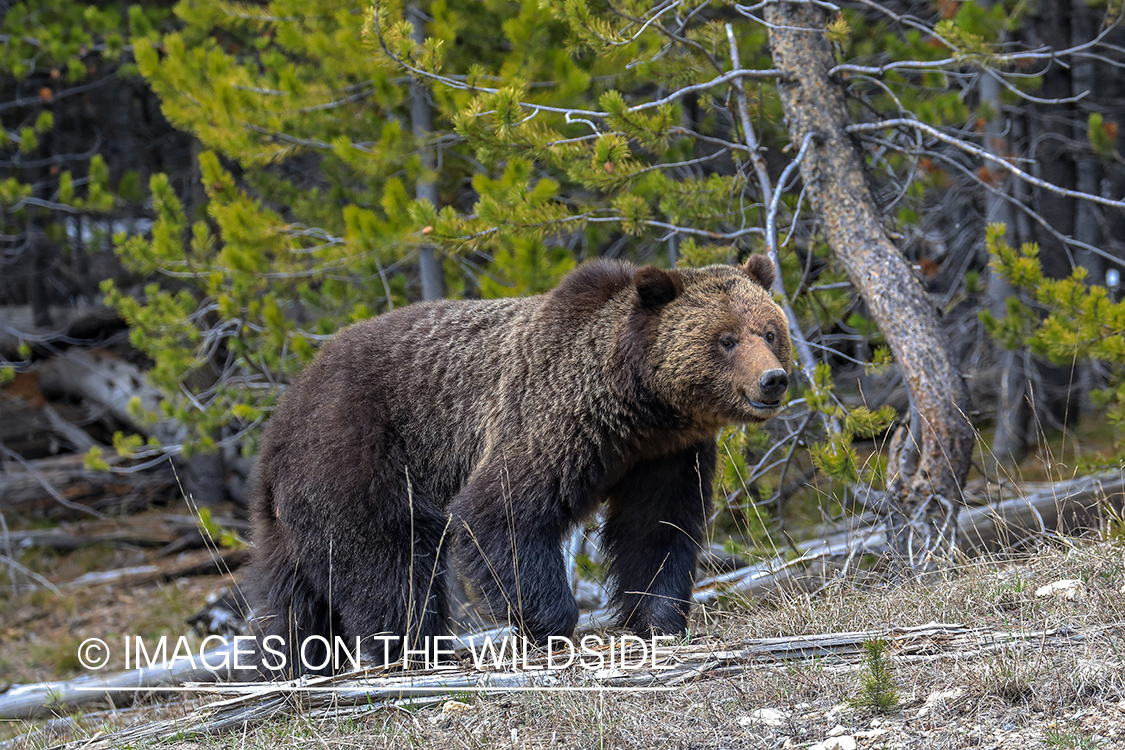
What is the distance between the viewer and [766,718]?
348 cm

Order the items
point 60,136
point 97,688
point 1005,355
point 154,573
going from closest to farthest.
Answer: point 97,688
point 1005,355
point 154,573
point 60,136

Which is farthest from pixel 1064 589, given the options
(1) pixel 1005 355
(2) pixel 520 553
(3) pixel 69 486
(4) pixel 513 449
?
(3) pixel 69 486

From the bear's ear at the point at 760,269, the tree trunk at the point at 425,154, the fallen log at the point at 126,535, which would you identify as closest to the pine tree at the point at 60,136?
the fallen log at the point at 126,535

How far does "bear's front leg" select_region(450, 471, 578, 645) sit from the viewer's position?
462cm

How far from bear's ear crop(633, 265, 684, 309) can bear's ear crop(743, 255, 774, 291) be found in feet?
1.42

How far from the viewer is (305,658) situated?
17.6 feet

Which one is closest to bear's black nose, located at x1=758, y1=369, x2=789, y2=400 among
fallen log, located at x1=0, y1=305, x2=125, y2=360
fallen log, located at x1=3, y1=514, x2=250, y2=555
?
fallen log, located at x1=3, y1=514, x2=250, y2=555

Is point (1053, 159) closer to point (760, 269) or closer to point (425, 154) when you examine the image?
point (425, 154)

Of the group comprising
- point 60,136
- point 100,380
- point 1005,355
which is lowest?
point 1005,355

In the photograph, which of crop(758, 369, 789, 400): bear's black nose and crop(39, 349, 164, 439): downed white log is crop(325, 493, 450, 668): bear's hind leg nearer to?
crop(758, 369, 789, 400): bear's black nose

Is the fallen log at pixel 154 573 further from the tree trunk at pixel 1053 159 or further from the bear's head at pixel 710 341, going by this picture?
the tree trunk at pixel 1053 159

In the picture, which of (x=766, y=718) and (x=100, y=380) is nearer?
(x=766, y=718)

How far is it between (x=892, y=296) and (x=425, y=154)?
4.65m

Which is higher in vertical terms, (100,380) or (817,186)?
(817,186)
